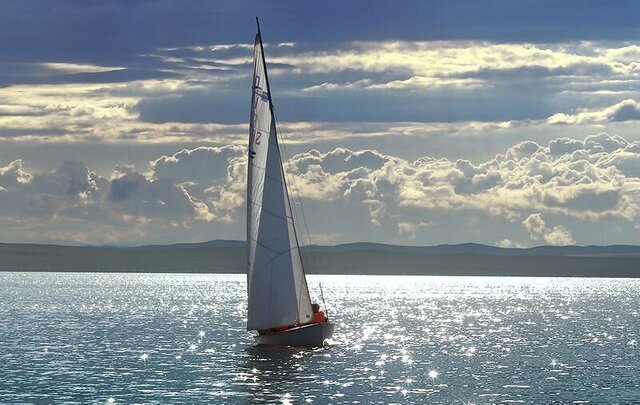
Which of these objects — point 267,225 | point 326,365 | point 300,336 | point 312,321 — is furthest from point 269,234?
point 326,365

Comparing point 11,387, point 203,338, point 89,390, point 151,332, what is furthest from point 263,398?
point 151,332

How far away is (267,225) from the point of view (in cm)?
8925

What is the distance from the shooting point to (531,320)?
180250mm

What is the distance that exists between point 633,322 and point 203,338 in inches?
3097

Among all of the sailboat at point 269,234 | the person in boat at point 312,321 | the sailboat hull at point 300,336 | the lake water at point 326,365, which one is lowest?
the lake water at point 326,365

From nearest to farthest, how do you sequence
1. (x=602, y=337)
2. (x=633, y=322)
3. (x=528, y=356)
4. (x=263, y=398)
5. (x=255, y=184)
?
(x=263, y=398) < (x=255, y=184) < (x=528, y=356) < (x=602, y=337) < (x=633, y=322)

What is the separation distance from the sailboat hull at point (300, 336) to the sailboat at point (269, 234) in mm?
101

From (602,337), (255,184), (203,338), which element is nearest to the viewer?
(255,184)

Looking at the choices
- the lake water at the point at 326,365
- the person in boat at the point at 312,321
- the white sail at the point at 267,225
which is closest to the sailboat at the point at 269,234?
the white sail at the point at 267,225

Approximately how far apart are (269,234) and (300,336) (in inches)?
376

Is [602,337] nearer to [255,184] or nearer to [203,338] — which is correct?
[203,338]

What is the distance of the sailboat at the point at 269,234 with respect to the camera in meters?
88.6

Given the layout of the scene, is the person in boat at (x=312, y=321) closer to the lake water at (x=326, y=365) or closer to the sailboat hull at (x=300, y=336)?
the sailboat hull at (x=300, y=336)

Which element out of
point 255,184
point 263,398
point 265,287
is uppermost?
point 255,184
